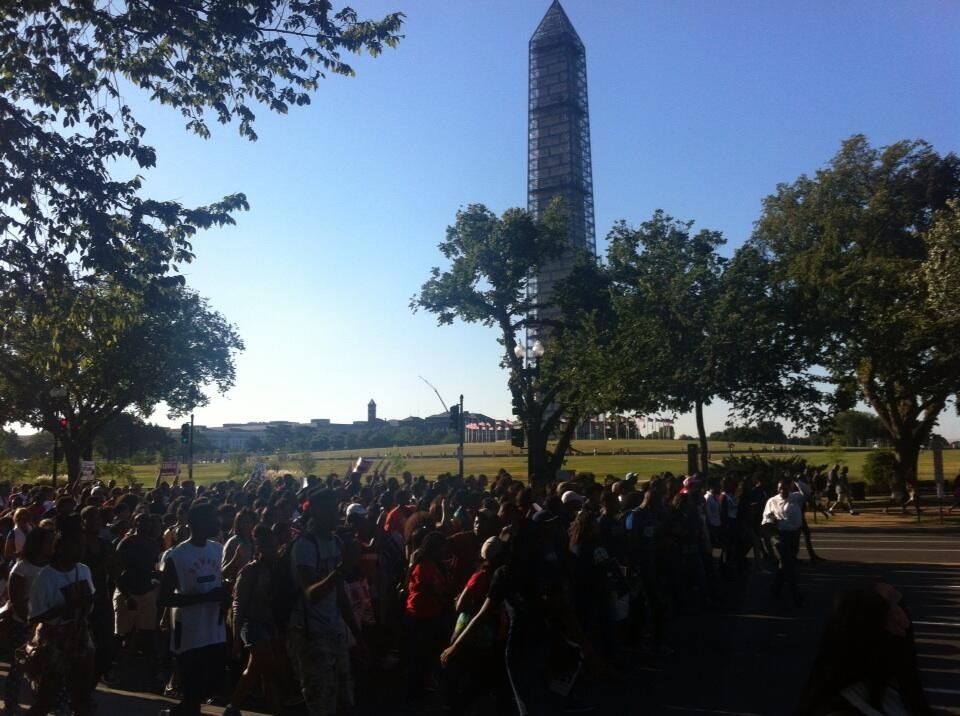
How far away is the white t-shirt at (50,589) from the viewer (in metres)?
5.90

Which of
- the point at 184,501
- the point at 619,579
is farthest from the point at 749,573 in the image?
the point at 184,501

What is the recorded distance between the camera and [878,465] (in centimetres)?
3778

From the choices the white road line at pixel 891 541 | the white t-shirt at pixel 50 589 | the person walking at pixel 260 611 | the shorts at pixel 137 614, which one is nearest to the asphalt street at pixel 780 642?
the person walking at pixel 260 611

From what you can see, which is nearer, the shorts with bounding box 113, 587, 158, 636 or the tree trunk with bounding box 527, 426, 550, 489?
the shorts with bounding box 113, 587, 158, 636

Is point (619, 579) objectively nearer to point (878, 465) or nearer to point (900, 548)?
point (900, 548)

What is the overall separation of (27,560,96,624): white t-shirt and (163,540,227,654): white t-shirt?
67 cm

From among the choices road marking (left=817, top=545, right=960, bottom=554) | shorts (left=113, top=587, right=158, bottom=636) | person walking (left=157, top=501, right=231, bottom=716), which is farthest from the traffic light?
person walking (left=157, top=501, right=231, bottom=716)

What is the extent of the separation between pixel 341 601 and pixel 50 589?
6.42 feet

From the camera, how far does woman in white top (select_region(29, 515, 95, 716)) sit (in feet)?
19.3

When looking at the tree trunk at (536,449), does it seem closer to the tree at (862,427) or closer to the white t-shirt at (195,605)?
the white t-shirt at (195,605)

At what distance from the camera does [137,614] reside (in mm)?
9188

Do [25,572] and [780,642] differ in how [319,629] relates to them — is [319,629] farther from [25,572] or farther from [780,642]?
[780,642]

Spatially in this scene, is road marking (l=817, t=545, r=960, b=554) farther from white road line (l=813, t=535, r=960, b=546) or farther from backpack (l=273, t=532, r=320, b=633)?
backpack (l=273, t=532, r=320, b=633)

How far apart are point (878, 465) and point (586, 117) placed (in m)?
82.4
